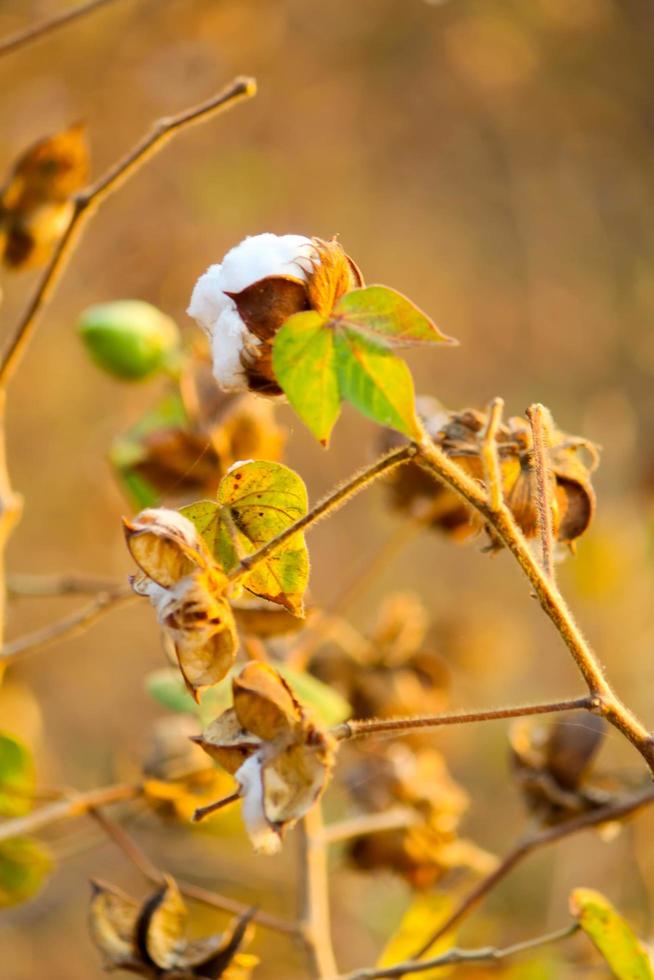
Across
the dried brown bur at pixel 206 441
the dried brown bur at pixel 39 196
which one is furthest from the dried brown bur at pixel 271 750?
the dried brown bur at pixel 39 196

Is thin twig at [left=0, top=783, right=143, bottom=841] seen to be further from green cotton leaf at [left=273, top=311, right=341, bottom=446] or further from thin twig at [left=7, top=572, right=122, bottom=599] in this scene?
green cotton leaf at [left=273, top=311, right=341, bottom=446]

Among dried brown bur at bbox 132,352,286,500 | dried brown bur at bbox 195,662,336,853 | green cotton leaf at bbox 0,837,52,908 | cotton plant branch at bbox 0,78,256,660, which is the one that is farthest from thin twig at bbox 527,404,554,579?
green cotton leaf at bbox 0,837,52,908

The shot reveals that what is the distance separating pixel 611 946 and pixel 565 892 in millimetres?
1007

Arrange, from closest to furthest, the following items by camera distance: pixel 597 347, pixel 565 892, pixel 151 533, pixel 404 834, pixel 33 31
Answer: pixel 151 533 → pixel 33 31 → pixel 404 834 → pixel 565 892 → pixel 597 347

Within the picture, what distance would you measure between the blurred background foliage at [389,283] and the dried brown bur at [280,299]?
0.31m

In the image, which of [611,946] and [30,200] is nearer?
[611,946]

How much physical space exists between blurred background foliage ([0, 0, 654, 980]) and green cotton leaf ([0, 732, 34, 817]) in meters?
0.11

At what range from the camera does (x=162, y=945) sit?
560 millimetres

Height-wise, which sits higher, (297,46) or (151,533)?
(297,46)

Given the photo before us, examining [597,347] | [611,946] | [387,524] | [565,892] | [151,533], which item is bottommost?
[565,892]

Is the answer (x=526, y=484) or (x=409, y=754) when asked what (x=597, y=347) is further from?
(x=526, y=484)

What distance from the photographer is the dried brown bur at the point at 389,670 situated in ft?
2.82

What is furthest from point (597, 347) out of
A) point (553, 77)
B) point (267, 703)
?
point (267, 703)

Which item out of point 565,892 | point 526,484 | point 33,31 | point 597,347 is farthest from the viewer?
point 597,347
